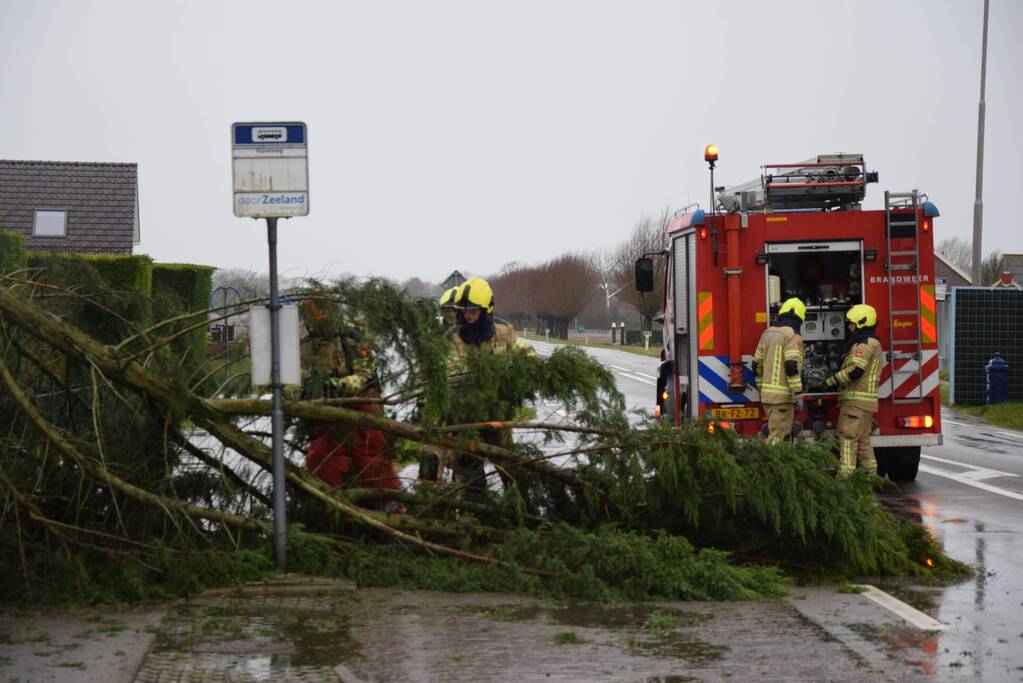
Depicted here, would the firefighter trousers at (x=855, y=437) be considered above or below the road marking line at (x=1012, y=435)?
above

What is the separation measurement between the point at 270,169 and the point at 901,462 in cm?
833

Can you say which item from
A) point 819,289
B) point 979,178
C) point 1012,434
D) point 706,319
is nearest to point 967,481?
point 819,289

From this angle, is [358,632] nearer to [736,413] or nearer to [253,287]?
[253,287]

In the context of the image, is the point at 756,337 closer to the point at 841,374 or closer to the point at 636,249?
the point at 841,374

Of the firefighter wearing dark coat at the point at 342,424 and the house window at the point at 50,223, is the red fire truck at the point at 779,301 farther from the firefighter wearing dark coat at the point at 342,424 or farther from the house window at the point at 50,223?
the house window at the point at 50,223

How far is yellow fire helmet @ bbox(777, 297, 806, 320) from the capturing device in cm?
1200

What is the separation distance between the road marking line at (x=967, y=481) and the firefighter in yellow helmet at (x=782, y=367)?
2330 mm

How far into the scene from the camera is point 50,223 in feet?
133

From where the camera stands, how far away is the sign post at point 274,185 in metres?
7.75

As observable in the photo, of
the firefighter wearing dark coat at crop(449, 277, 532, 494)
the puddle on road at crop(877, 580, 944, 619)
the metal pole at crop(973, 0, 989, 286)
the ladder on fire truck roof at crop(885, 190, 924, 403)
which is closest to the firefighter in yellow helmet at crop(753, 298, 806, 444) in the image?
the ladder on fire truck roof at crop(885, 190, 924, 403)

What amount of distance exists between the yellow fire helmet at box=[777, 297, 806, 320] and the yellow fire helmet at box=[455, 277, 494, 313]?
10.5 feet

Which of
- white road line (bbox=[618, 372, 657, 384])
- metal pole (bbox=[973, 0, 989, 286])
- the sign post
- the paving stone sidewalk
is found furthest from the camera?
white road line (bbox=[618, 372, 657, 384])

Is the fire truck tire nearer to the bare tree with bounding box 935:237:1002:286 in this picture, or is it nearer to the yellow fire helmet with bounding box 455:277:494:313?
the yellow fire helmet with bounding box 455:277:494:313

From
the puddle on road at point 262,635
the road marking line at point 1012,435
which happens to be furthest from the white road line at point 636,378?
the puddle on road at point 262,635
